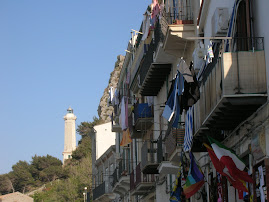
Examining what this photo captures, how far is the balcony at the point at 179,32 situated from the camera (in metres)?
20.2

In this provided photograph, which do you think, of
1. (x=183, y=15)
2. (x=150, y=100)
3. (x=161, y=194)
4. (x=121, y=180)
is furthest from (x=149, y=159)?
(x=121, y=180)

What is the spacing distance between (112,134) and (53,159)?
68847 millimetres

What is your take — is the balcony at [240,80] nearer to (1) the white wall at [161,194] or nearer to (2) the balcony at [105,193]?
(1) the white wall at [161,194]

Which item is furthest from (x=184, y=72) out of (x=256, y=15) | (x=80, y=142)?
(x=80, y=142)

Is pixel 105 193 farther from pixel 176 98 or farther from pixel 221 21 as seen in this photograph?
pixel 221 21

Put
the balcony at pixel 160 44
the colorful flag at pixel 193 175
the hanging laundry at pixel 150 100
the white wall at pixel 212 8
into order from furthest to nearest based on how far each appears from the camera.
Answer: the hanging laundry at pixel 150 100 < the balcony at pixel 160 44 < the colorful flag at pixel 193 175 < the white wall at pixel 212 8

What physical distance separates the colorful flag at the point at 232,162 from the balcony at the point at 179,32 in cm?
543

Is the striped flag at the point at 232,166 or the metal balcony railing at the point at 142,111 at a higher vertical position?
the metal balcony railing at the point at 142,111

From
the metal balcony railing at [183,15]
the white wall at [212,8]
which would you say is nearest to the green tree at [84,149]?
the metal balcony railing at [183,15]

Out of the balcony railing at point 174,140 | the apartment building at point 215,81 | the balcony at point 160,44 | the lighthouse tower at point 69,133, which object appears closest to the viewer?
the apartment building at point 215,81

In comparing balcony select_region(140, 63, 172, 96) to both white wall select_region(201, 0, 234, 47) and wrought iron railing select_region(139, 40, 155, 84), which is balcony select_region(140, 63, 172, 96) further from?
white wall select_region(201, 0, 234, 47)

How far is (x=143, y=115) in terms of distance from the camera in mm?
29344

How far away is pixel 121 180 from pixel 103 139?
17053 mm

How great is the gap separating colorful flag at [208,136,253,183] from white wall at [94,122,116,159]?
38605mm
